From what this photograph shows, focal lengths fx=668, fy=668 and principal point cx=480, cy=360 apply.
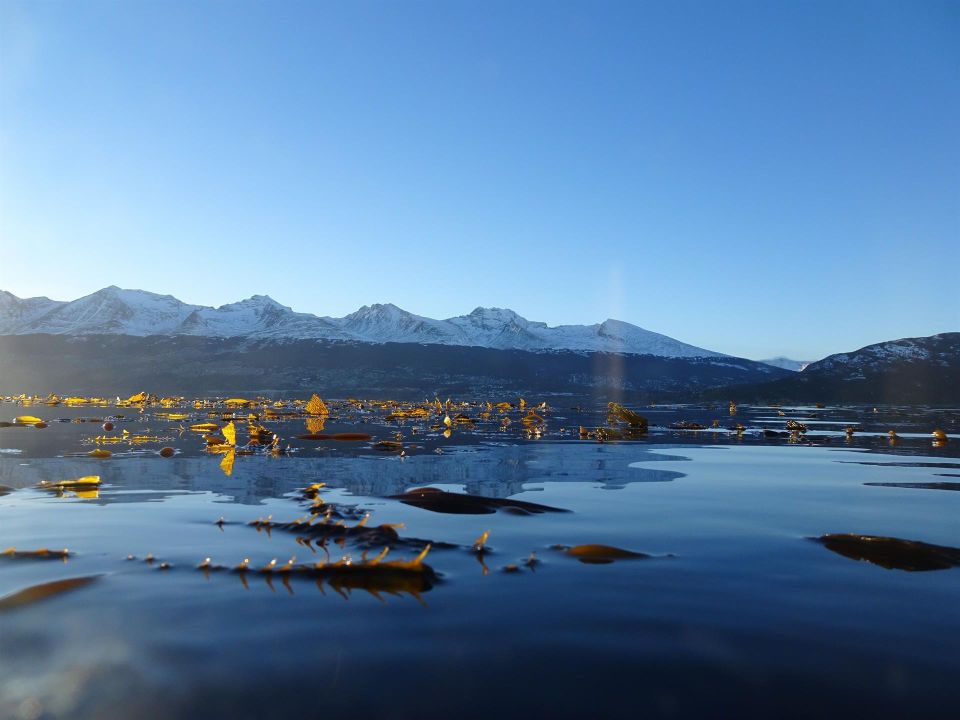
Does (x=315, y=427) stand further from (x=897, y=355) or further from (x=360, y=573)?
(x=897, y=355)

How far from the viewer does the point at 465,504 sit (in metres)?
14.8

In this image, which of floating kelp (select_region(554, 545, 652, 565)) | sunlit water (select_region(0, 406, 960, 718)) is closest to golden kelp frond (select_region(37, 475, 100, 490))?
sunlit water (select_region(0, 406, 960, 718))

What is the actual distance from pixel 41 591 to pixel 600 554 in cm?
764

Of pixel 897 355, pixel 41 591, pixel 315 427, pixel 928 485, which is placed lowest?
pixel 41 591

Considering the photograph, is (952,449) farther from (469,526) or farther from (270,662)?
(270,662)

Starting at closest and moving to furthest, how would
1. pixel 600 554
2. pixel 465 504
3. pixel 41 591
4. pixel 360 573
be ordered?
pixel 41 591 < pixel 360 573 < pixel 600 554 < pixel 465 504

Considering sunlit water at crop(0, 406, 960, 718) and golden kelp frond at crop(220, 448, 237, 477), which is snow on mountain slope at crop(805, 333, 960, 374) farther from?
sunlit water at crop(0, 406, 960, 718)

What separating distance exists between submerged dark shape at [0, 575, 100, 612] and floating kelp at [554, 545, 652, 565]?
6.85 metres

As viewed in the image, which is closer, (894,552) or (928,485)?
(894,552)

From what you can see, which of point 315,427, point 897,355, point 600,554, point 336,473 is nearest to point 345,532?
point 600,554

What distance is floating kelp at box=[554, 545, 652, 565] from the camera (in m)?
10.3

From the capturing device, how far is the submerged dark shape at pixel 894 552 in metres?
10.3

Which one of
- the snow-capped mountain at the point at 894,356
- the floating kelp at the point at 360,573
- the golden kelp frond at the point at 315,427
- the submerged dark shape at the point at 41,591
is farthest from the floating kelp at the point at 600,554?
the snow-capped mountain at the point at 894,356

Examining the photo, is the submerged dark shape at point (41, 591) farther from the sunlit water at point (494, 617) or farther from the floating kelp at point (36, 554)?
the floating kelp at point (36, 554)
